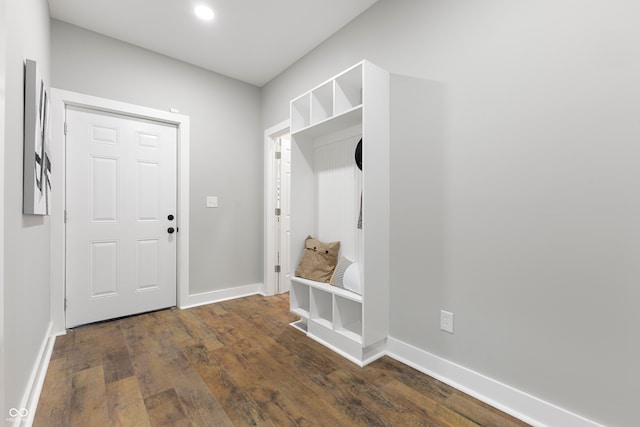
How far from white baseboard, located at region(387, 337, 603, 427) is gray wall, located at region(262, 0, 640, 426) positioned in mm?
43

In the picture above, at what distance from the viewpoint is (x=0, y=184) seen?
3.49 ft

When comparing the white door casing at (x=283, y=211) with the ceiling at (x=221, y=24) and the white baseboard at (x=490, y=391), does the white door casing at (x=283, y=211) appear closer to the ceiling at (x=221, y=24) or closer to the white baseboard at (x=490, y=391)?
the ceiling at (x=221, y=24)

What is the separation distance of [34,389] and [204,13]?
2783mm

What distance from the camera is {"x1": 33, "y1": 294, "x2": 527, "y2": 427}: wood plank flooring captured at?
147 cm

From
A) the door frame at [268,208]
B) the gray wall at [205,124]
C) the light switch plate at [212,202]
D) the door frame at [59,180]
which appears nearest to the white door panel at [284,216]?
the door frame at [268,208]

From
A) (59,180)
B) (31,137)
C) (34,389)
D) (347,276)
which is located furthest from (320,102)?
(34,389)

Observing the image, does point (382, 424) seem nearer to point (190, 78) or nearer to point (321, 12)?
point (321, 12)

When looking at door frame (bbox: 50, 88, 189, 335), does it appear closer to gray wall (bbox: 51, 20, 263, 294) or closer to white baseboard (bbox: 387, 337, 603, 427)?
gray wall (bbox: 51, 20, 263, 294)

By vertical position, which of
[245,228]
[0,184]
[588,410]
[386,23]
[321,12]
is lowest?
[588,410]

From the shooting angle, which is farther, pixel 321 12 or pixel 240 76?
pixel 240 76

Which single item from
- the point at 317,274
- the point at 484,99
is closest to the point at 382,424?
the point at 317,274

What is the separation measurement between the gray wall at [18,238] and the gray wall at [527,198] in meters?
2.02

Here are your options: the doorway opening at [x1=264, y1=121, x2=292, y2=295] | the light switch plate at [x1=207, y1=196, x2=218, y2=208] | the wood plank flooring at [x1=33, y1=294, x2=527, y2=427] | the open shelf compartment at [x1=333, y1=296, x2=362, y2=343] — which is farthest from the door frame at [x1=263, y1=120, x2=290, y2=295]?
the open shelf compartment at [x1=333, y1=296, x2=362, y2=343]

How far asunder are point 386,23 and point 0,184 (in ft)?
7.86
